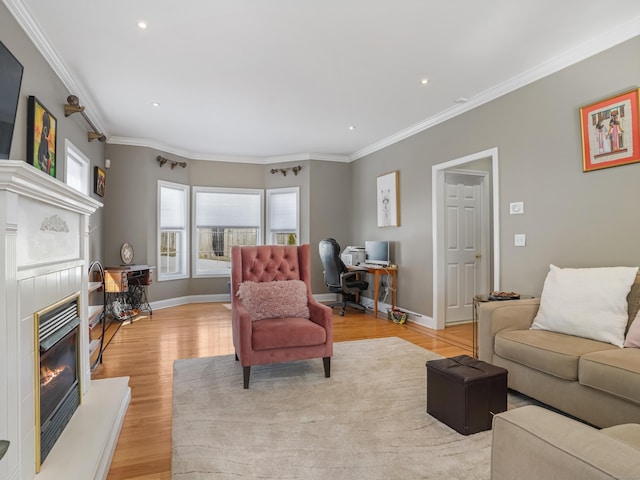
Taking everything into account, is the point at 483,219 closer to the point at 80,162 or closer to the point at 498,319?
the point at 498,319

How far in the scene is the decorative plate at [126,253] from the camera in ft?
18.3

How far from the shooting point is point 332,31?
2832mm

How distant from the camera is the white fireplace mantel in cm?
136

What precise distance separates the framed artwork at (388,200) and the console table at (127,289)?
3.64m

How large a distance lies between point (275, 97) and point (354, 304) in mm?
3459

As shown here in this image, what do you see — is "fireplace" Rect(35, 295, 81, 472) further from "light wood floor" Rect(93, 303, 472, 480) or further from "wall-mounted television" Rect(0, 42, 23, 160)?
"wall-mounted television" Rect(0, 42, 23, 160)

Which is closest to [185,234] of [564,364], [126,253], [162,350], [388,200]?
[126,253]

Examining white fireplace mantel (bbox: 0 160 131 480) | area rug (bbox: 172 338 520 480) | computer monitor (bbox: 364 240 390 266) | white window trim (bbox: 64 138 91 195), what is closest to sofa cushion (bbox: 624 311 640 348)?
area rug (bbox: 172 338 520 480)

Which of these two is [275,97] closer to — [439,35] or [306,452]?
[439,35]

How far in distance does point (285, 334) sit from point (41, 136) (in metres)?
2.57

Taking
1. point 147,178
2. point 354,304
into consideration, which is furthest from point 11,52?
point 354,304

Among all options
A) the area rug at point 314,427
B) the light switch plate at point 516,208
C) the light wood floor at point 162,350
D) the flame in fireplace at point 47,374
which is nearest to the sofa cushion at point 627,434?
the area rug at point 314,427

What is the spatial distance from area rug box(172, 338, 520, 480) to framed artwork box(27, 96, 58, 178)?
2.07 m

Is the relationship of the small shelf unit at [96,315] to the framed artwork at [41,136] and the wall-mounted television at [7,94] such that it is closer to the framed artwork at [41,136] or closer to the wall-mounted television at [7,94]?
the framed artwork at [41,136]
